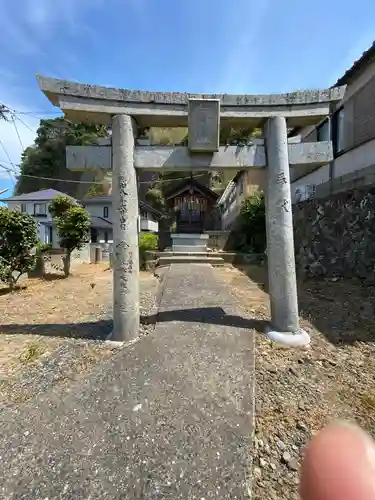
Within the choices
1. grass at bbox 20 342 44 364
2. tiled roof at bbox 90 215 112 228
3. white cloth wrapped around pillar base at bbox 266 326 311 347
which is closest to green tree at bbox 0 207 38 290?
grass at bbox 20 342 44 364

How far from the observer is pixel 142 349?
4164 millimetres

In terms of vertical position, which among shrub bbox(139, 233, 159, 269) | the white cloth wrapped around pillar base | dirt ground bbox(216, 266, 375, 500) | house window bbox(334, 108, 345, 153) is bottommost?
dirt ground bbox(216, 266, 375, 500)

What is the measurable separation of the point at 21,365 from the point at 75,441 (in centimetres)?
216

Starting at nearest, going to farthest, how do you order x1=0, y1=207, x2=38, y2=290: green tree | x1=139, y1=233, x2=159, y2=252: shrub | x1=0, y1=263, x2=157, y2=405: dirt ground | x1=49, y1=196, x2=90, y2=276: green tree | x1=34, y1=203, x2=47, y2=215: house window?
x1=0, y1=263, x2=157, y2=405: dirt ground
x1=0, y1=207, x2=38, y2=290: green tree
x1=49, y1=196, x2=90, y2=276: green tree
x1=139, y1=233, x2=159, y2=252: shrub
x1=34, y1=203, x2=47, y2=215: house window

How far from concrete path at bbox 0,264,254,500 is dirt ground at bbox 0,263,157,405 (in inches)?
20.8

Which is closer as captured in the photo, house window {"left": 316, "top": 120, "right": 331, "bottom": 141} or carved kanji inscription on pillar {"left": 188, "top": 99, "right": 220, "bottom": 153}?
carved kanji inscription on pillar {"left": 188, "top": 99, "right": 220, "bottom": 153}

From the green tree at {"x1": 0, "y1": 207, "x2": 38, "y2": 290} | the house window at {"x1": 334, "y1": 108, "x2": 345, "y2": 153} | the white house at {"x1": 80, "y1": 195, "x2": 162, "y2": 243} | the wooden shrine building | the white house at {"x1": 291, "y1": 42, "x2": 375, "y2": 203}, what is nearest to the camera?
the white house at {"x1": 291, "y1": 42, "x2": 375, "y2": 203}

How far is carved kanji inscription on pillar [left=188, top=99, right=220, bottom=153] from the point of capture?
4.73 m

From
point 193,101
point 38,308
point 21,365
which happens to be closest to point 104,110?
point 193,101

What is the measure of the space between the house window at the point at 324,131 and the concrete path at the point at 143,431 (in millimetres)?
11236

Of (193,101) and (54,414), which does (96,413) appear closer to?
(54,414)

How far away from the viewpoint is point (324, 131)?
39.7ft

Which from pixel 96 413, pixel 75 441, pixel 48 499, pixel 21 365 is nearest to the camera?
pixel 48 499

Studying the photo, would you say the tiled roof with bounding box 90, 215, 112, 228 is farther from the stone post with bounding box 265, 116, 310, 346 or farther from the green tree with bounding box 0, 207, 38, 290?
the stone post with bounding box 265, 116, 310, 346
